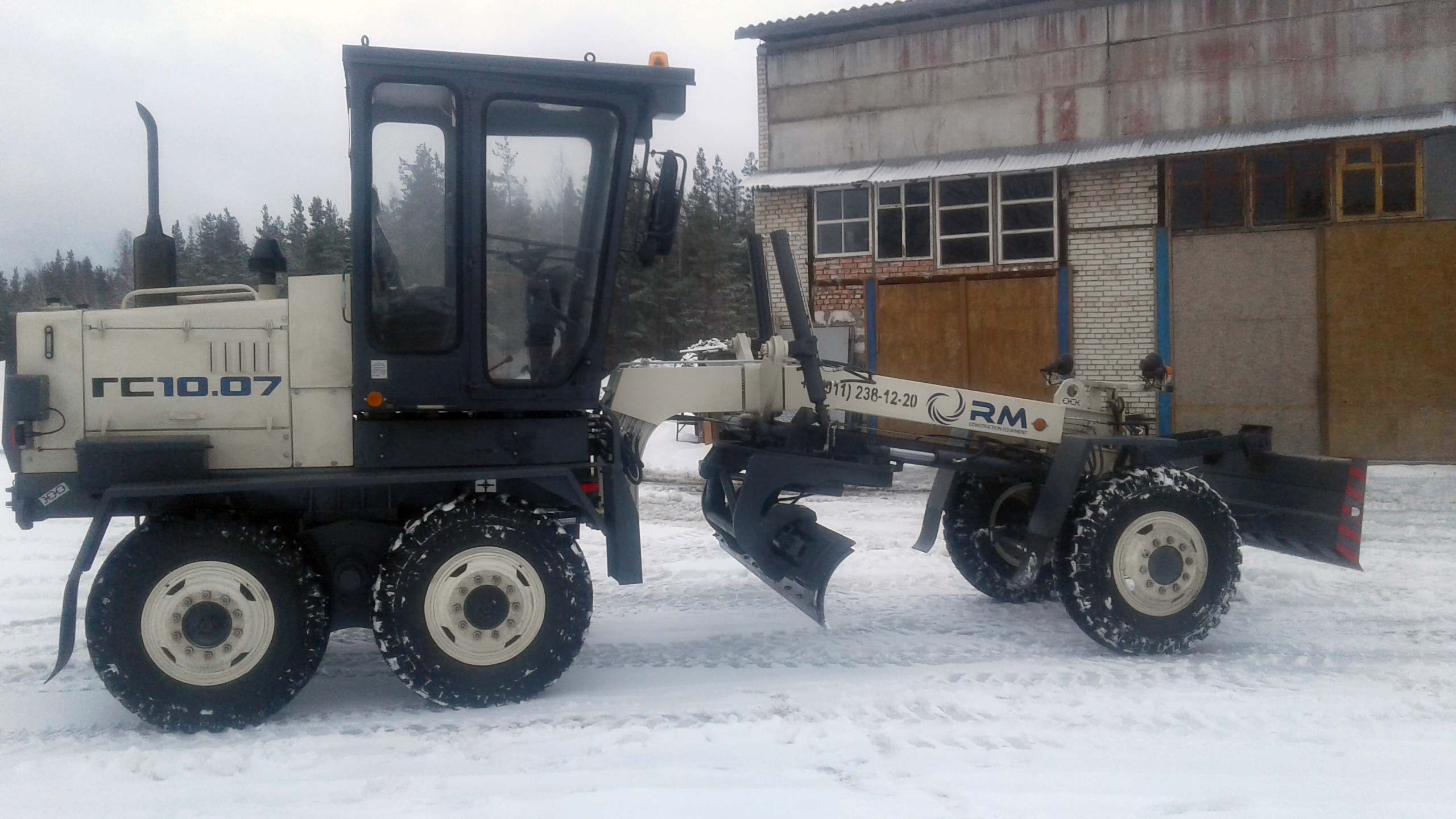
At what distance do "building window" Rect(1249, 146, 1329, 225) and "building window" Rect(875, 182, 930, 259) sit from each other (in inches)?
171

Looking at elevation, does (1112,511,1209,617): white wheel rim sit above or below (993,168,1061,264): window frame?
below

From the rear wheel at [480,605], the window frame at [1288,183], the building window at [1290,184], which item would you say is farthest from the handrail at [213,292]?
the building window at [1290,184]

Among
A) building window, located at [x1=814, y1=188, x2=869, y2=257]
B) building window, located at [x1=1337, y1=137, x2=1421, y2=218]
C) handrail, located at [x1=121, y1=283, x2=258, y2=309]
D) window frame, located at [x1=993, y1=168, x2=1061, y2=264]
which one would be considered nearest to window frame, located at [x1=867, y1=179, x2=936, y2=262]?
building window, located at [x1=814, y1=188, x2=869, y2=257]

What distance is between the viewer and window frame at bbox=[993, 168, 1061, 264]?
14.8 m

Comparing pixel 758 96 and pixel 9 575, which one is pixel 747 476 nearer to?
pixel 9 575

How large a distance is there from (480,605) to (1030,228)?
1207 centimetres

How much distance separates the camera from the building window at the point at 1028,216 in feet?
48.6

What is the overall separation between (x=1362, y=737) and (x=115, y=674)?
5237 millimetres

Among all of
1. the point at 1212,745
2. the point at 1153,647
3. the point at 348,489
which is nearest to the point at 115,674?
the point at 348,489

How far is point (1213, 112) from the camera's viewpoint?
13.9 meters

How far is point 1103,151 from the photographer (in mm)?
14148

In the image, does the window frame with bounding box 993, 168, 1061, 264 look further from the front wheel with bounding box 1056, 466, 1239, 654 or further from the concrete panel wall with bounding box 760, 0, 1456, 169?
the front wheel with bounding box 1056, 466, 1239, 654

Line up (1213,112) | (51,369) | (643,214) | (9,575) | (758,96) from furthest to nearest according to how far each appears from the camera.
→ (758,96)
(1213,112)
(9,575)
(643,214)
(51,369)

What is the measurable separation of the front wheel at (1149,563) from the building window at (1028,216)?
9825 millimetres
